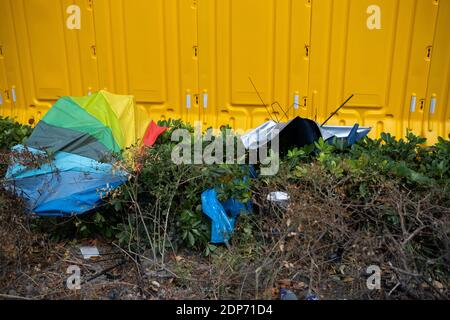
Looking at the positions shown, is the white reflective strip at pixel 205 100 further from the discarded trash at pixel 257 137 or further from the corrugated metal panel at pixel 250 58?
the discarded trash at pixel 257 137

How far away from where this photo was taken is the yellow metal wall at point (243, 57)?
391cm

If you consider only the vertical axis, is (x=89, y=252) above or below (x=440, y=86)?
below

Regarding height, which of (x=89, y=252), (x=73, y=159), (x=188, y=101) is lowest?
(x=89, y=252)

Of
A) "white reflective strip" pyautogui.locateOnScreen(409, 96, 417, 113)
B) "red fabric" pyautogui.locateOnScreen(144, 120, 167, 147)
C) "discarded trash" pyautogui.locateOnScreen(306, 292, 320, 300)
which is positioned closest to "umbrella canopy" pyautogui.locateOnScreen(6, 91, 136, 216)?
"red fabric" pyautogui.locateOnScreen(144, 120, 167, 147)

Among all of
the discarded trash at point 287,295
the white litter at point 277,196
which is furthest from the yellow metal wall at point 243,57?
the discarded trash at point 287,295

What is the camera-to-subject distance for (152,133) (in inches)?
144

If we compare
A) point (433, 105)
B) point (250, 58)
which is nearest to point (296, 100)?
point (250, 58)

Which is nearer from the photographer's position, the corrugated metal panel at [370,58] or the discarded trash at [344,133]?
the discarded trash at [344,133]

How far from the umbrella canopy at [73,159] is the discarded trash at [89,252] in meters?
0.33

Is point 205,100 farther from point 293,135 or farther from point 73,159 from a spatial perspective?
point 73,159

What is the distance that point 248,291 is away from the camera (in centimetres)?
251

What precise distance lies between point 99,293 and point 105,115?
1.46 m

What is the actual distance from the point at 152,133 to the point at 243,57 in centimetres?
128

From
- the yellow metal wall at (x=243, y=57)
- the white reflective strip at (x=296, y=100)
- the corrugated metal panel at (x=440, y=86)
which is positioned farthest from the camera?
the white reflective strip at (x=296, y=100)
